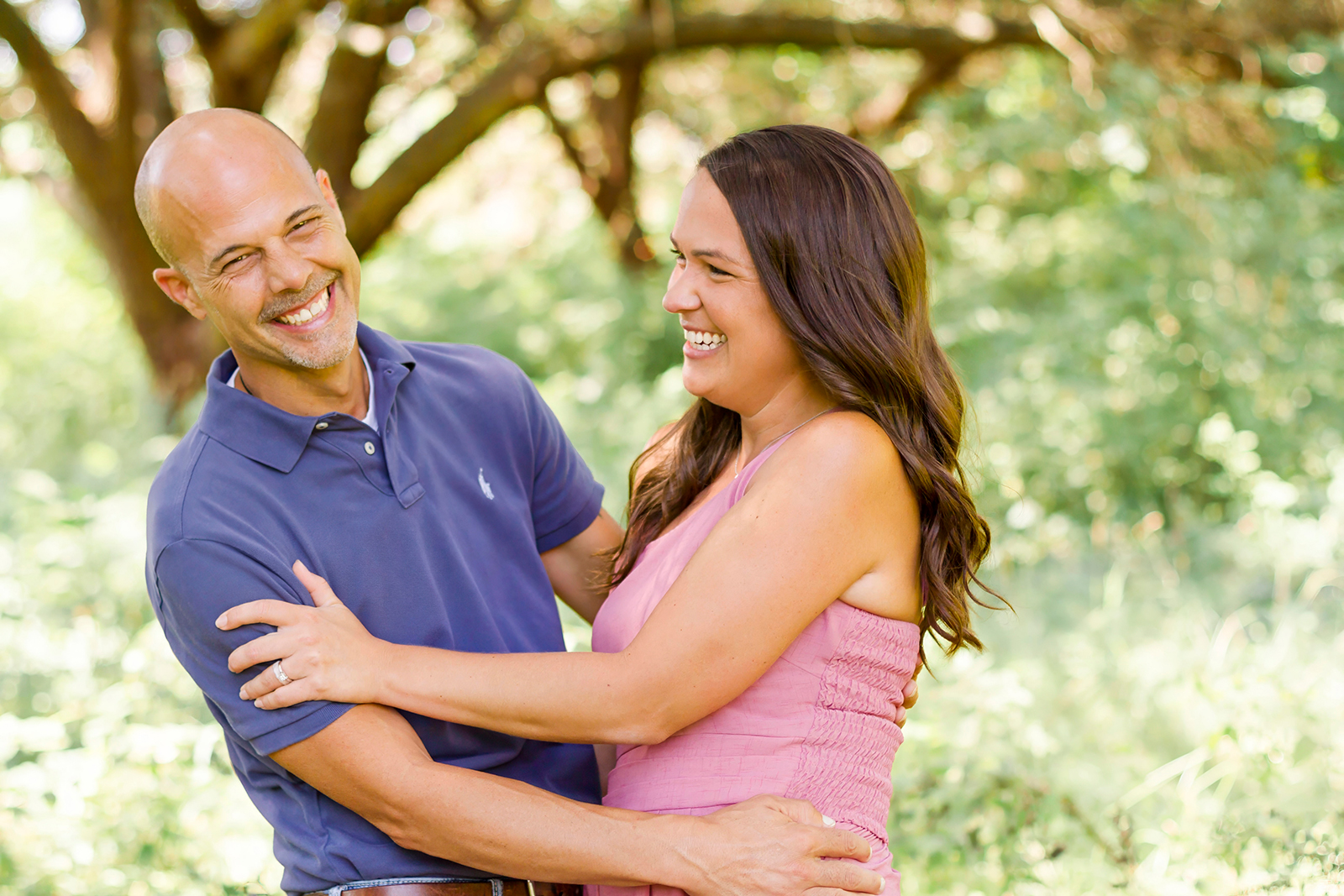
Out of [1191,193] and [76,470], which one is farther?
[76,470]

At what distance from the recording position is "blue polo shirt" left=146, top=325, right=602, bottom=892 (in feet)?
6.30

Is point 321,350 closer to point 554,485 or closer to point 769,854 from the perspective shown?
point 554,485

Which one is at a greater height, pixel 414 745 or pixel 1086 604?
pixel 414 745

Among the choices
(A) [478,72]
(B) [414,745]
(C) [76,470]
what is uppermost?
(B) [414,745]

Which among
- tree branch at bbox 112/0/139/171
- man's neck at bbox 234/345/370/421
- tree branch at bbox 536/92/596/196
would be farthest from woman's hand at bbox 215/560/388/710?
tree branch at bbox 536/92/596/196

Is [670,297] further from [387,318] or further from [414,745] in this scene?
[387,318]

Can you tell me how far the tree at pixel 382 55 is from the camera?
6727 mm

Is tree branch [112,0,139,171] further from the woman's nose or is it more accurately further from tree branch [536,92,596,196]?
the woman's nose

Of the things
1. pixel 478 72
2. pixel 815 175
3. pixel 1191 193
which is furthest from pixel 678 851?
pixel 478 72

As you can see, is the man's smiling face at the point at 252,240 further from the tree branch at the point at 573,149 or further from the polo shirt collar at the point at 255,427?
the tree branch at the point at 573,149

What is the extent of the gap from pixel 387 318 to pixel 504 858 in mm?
7772

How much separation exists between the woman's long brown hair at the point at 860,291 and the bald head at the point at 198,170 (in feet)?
2.89

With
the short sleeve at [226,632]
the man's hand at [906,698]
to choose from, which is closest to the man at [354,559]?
the short sleeve at [226,632]

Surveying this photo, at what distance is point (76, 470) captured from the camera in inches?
292
